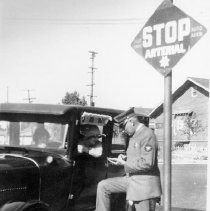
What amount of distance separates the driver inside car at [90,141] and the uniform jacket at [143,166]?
2.28ft

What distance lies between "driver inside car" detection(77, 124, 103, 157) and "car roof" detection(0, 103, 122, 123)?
0.22 metres

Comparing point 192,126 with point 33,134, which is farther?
point 192,126

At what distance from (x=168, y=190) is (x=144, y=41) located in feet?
4.65

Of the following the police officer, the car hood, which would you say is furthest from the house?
the car hood

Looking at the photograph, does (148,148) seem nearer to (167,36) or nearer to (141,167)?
(141,167)

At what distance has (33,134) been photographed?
16.2 feet

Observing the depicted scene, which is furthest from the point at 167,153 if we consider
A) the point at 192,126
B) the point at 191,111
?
the point at 191,111

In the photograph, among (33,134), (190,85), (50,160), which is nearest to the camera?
(50,160)

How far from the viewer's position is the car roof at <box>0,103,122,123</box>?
480 cm

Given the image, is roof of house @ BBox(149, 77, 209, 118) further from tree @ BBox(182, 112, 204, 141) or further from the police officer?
the police officer

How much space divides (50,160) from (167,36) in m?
1.86

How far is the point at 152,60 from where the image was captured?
397 centimetres

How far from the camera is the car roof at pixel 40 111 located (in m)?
4.80

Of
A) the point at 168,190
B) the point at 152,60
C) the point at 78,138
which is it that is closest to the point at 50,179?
the point at 78,138
